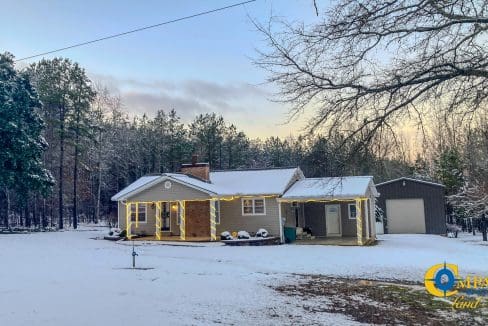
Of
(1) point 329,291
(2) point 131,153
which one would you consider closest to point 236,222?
(1) point 329,291

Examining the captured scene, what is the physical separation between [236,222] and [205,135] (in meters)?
28.6

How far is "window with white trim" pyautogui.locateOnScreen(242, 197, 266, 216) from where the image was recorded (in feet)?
74.3

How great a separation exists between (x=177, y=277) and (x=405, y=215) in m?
22.8

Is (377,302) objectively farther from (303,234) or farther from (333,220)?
(333,220)

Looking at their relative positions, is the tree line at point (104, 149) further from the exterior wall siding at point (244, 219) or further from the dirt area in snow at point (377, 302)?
the exterior wall siding at point (244, 219)

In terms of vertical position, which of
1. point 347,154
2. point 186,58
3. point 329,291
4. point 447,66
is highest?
point 186,58

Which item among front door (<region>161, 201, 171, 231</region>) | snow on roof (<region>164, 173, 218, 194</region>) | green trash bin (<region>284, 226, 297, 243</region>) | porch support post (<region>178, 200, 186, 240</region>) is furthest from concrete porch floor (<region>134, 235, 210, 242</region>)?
green trash bin (<region>284, 226, 297, 243</region>)

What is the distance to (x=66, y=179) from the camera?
38.6m

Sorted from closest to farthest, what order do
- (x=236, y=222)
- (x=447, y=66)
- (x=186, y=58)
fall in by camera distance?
(x=447, y=66), (x=186, y=58), (x=236, y=222)

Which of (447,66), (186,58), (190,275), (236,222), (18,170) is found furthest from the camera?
(18,170)

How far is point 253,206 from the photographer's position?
2280 cm

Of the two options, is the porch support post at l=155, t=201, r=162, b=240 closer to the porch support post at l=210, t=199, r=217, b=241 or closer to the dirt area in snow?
the porch support post at l=210, t=199, r=217, b=241

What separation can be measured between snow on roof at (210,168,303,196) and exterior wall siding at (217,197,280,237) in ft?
2.03

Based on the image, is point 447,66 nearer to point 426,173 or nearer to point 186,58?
point 186,58
